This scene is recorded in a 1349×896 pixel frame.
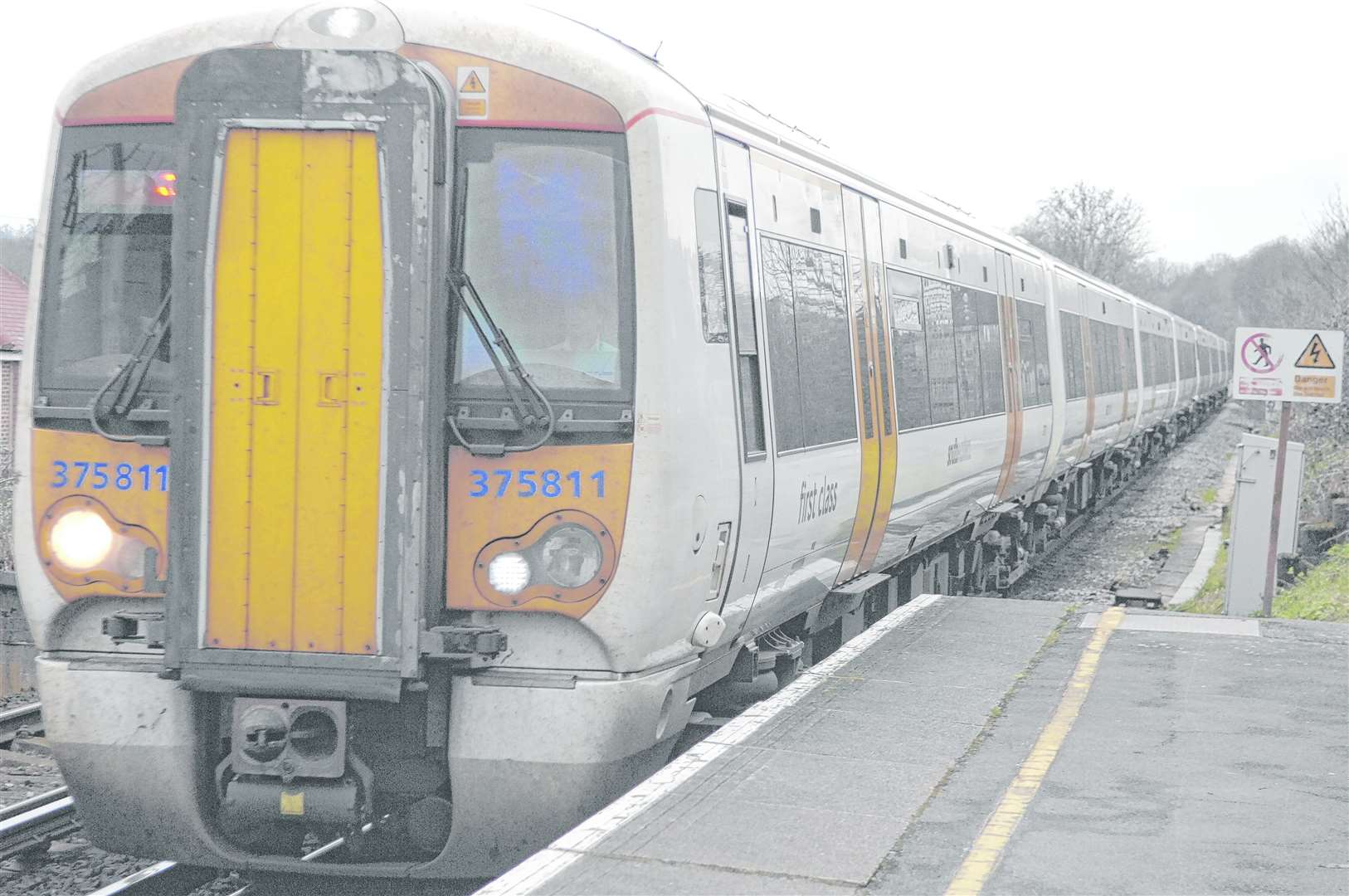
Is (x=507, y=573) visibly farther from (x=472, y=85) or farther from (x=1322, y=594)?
(x=1322, y=594)

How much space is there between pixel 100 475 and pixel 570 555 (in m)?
1.54

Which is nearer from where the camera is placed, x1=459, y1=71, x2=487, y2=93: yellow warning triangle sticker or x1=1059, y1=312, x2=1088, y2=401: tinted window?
x1=459, y1=71, x2=487, y2=93: yellow warning triangle sticker

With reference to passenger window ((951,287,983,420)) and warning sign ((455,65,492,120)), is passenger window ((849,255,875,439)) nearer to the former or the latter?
passenger window ((951,287,983,420))

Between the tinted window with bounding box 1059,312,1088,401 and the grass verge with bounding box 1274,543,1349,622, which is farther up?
the tinted window with bounding box 1059,312,1088,401

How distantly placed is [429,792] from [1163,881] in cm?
230

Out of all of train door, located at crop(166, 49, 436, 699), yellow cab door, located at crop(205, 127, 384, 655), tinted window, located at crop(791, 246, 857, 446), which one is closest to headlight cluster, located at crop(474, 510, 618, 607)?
train door, located at crop(166, 49, 436, 699)

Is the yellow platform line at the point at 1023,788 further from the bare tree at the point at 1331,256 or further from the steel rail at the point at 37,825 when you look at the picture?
the bare tree at the point at 1331,256

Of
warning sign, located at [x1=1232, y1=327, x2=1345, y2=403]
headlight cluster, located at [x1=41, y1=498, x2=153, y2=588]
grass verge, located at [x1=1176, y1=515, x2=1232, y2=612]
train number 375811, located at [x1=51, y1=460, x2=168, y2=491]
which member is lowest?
grass verge, located at [x1=1176, y1=515, x2=1232, y2=612]

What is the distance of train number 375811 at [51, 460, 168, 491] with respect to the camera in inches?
196

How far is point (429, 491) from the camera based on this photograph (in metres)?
4.87

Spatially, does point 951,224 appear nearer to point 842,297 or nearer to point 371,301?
point 842,297

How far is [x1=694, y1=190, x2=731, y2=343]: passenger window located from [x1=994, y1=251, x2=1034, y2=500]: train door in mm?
7073

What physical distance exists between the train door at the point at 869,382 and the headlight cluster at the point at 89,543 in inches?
149

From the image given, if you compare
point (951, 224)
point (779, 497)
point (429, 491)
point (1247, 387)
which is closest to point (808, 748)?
point (779, 497)
